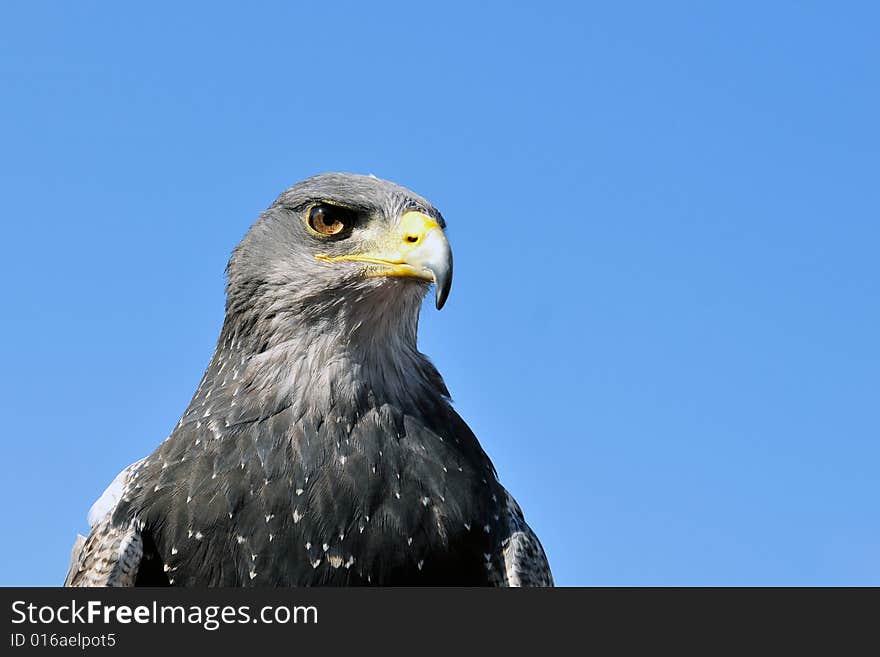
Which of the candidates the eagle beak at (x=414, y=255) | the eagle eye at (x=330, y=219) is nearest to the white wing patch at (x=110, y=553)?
the eagle eye at (x=330, y=219)

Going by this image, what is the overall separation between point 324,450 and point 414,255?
59.5 inches

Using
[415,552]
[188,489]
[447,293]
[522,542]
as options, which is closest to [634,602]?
[522,542]

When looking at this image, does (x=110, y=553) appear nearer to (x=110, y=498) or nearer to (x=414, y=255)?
(x=110, y=498)

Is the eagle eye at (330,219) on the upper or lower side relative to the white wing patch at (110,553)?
upper

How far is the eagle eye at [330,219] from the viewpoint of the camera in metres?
8.61

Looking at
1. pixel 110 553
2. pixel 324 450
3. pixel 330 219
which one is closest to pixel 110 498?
pixel 110 553

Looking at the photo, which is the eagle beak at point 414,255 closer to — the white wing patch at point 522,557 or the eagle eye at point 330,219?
the eagle eye at point 330,219

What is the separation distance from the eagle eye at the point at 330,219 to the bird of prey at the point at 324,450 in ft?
0.04

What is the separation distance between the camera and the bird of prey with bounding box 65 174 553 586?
7922 millimetres

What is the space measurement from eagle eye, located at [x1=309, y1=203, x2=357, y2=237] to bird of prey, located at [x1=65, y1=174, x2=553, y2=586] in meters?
0.01

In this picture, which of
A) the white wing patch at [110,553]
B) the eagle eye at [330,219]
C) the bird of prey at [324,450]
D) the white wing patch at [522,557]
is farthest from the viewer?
the eagle eye at [330,219]

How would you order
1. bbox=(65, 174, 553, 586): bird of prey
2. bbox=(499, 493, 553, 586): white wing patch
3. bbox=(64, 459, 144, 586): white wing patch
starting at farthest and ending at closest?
1. bbox=(499, 493, 553, 586): white wing patch
2. bbox=(64, 459, 144, 586): white wing patch
3. bbox=(65, 174, 553, 586): bird of prey

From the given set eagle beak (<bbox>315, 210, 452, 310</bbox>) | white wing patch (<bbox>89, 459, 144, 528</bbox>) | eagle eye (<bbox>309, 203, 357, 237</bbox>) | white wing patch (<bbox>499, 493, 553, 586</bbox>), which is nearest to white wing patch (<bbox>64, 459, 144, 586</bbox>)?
white wing patch (<bbox>89, 459, 144, 528</bbox>)

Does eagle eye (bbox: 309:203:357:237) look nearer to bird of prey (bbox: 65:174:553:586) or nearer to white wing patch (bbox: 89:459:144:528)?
bird of prey (bbox: 65:174:553:586)
